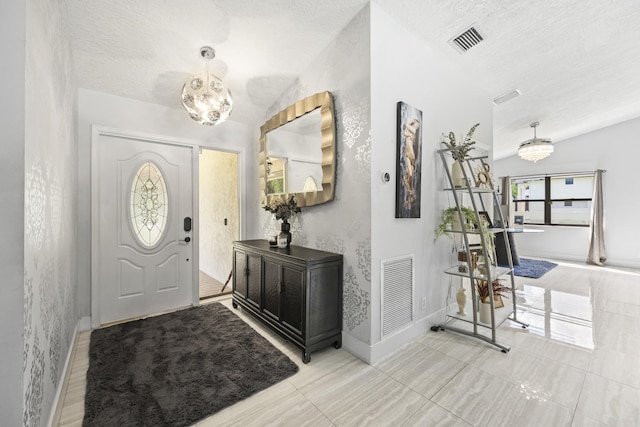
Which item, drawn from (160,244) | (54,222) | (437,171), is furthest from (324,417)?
(160,244)

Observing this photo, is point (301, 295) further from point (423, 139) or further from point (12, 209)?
point (423, 139)

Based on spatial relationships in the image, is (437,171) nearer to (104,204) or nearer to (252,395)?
(252,395)

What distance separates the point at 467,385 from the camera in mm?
1818

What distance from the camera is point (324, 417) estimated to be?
60.5 inches

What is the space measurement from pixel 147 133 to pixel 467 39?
3.52 meters

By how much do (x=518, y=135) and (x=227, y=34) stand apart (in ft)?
19.6

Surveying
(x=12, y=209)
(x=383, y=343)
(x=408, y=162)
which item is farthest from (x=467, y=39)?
(x=12, y=209)

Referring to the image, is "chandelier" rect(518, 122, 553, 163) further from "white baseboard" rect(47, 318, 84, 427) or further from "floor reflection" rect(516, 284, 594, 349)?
"white baseboard" rect(47, 318, 84, 427)

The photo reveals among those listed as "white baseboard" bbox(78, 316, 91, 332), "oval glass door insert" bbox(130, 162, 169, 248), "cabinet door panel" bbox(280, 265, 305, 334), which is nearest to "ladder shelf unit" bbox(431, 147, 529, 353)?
"cabinet door panel" bbox(280, 265, 305, 334)

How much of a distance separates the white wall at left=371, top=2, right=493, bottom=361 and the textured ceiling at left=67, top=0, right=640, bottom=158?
0.21m

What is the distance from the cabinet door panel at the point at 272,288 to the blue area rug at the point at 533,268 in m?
4.68

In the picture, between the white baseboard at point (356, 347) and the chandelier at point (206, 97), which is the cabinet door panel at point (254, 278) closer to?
the white baseboard at point (356, 347)

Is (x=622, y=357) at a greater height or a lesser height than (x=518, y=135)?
lesser

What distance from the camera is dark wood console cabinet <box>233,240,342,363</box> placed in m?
2.12
